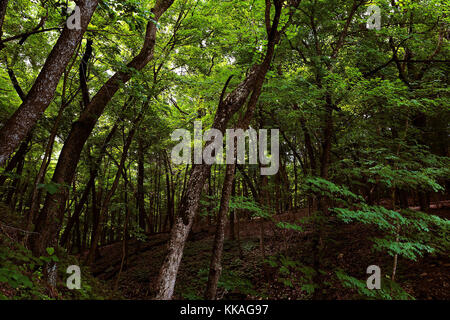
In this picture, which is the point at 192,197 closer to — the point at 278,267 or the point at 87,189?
the point at 278,267

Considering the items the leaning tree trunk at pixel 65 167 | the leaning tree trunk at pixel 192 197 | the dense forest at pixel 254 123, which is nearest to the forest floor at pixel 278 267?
the dense forest at pixel 254 123

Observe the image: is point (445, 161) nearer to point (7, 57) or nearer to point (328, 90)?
point (328, 90)

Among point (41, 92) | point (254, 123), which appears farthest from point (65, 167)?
point (254, 123)

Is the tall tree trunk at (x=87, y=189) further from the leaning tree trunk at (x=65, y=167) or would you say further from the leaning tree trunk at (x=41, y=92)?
the leaning tree trunk at (x=41, y=92)

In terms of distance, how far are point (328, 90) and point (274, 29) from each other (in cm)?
241

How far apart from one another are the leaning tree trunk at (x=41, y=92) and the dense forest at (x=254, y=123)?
0.07ft

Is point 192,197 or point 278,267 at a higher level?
point 192,197

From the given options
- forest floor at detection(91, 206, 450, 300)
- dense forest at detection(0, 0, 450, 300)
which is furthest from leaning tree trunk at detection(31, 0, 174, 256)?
forest floor at detection(91, 206, 450, 300)

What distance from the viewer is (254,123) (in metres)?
9.71

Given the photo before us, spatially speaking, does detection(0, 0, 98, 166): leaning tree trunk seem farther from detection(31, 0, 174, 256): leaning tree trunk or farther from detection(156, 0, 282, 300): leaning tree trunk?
detection(156, 0, 282, 300): leaning tree trunk

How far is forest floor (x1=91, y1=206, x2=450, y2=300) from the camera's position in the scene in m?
6.06

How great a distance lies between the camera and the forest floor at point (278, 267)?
6062mm

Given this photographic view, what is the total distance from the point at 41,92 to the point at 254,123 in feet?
24.5
